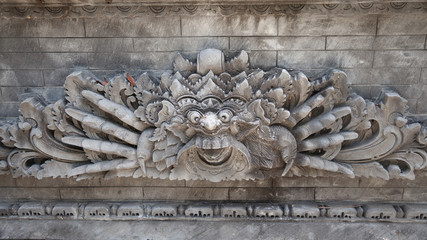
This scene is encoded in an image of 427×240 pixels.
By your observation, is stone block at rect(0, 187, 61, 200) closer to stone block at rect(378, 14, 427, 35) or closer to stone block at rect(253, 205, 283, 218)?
stone block at rect(253, 205, 283, 218)

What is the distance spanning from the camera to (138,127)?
3.12m

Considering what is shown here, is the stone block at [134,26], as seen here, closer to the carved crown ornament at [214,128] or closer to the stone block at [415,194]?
the carved crown ornament at [214,128]

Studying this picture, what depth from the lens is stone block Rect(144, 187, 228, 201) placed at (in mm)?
3600

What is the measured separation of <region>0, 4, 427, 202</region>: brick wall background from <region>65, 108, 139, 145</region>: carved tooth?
1.35ft

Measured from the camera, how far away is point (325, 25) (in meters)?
3.02

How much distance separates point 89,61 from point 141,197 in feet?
5.22

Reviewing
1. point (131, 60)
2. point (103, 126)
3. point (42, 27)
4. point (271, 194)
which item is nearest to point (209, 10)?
point (131, 60)

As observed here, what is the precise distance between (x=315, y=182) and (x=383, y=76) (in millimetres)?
1286

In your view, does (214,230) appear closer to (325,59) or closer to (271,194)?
(271,194)

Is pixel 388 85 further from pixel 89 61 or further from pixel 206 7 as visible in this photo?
pixel 89 61

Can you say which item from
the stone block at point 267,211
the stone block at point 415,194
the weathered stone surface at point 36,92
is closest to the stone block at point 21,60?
the weathered stone surface at point 36,92

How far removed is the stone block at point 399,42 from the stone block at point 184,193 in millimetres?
2141

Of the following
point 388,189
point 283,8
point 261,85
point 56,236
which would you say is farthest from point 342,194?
point 56,236

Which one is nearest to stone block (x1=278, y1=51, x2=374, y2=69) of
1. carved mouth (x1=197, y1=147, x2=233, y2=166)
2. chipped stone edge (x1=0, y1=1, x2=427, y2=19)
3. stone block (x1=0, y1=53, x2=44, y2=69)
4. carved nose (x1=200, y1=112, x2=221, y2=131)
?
chipped stone edge (x1=0, y1=1, x2=427, y2=19)
